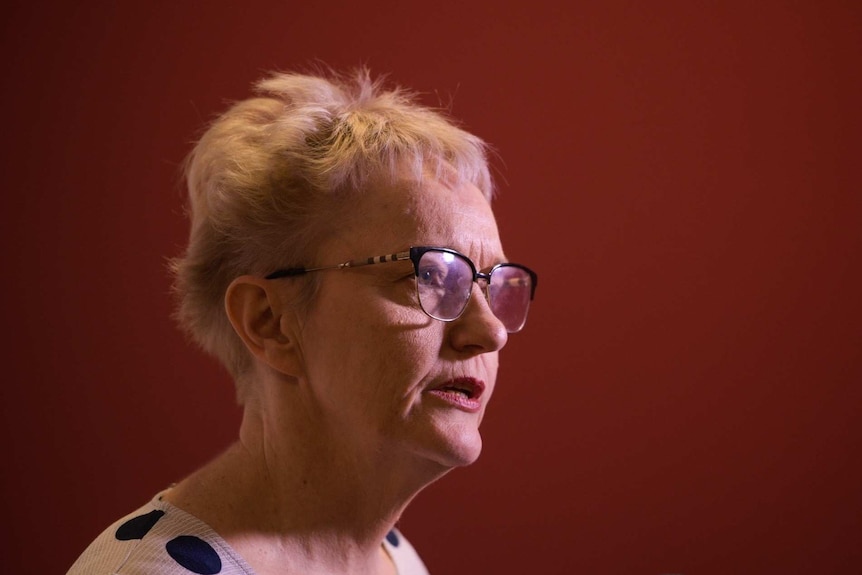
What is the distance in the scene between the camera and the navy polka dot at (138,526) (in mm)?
1098

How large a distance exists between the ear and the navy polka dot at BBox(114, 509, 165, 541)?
264 mm

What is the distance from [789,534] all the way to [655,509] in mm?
330

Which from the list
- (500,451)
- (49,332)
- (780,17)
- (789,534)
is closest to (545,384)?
(500,451)

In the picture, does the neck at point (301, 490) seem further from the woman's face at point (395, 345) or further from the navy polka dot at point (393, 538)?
the navy polka dot at point (393, 538)

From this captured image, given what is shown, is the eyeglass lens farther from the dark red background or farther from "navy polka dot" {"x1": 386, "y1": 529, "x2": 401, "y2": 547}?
the dark red background

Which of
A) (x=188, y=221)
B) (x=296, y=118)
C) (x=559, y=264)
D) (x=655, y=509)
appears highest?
(x=296, y=118)

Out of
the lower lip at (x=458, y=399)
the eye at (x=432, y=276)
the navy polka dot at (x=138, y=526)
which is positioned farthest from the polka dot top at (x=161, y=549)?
the eye at (x=432, y=276)

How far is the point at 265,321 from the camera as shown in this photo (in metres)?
1.18

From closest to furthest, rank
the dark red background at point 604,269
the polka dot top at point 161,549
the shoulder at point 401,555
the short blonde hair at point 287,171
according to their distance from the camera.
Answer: the polka dot top at point 161,549, the short blonde hair at point 287,171, the shoulder at point 401,555, the dark red background at point 604,269

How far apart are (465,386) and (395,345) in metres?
0.13

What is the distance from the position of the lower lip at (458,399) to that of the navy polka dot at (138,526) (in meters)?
0.43

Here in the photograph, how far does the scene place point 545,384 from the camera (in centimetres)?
204

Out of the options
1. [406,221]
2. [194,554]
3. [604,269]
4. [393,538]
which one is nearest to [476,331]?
[406,221]

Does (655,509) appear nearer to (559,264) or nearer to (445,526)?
(445,526)
